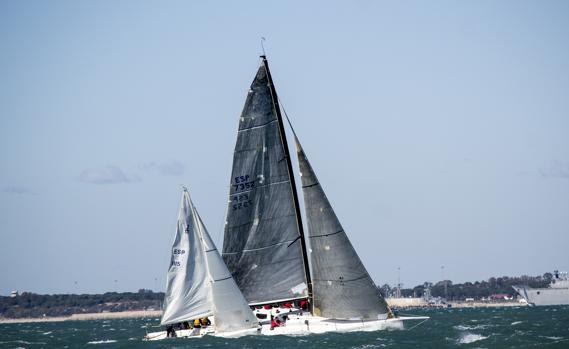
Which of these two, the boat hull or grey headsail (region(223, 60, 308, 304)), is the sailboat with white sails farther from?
grey headsail (region(223, 60, 308, 304))

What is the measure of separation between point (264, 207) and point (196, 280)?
19.2ft

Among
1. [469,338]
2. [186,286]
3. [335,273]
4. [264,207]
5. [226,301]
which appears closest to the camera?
[335,273]

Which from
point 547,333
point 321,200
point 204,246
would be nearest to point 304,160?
point 321,200

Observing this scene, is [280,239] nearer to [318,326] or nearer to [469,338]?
[318,326]

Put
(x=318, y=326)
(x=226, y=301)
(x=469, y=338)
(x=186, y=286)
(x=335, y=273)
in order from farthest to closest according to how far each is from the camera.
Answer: (x=469, y=338)
(x=186, y=286)
(x=226, y=301)
(x=318, y=326)
(x=335, y=273)

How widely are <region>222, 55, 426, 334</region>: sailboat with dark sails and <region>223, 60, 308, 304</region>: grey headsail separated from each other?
0.18 feet

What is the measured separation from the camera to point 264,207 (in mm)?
56688

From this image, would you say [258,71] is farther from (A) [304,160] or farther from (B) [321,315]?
(B) [321,315]

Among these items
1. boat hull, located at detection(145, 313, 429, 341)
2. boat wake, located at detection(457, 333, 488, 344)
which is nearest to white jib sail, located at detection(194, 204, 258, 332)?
boat hull, located at detection(145, 313, 429, 341)

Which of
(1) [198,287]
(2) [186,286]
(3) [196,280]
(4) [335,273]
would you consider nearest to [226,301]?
(1) [198,287]

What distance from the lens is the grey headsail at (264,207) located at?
56250mm

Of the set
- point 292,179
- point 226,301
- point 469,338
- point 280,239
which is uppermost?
point 292,179

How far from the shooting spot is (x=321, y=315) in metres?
55.1

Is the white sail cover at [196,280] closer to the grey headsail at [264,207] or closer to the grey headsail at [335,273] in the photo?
the grey headsail at [264,207]
